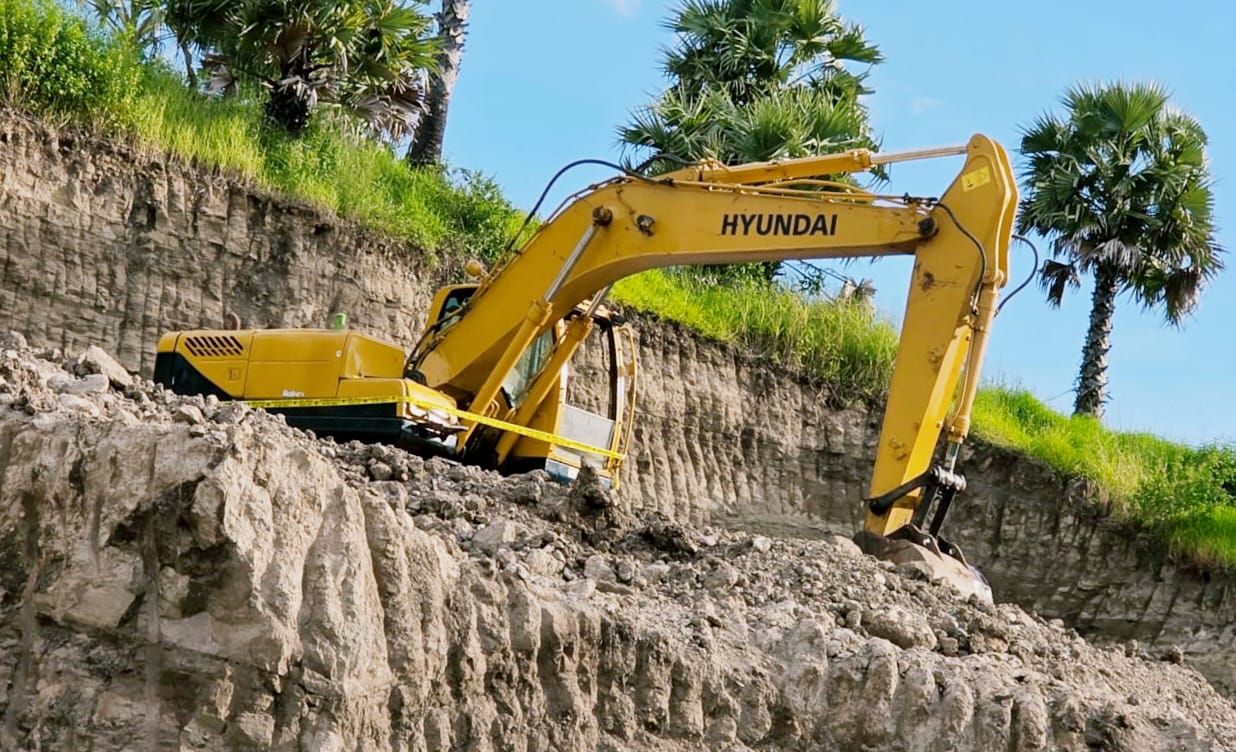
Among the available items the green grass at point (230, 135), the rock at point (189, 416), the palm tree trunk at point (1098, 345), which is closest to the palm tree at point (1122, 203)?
the palm tree trunk at point (1098, 345)

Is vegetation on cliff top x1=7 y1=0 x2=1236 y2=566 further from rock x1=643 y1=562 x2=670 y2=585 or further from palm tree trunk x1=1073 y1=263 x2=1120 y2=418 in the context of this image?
rock x1=643 y1=562 x2=670 y2=585

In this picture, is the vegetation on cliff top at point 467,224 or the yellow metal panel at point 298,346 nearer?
the yellow metal panel at point 298,346

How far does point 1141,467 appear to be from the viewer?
21.7 metres

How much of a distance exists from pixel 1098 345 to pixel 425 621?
61.6 ft

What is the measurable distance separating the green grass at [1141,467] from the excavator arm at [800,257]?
31.7 ft

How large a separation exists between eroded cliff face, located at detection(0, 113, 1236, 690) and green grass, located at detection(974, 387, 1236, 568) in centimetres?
25

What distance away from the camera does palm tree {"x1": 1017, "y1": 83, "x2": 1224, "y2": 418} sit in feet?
76.1

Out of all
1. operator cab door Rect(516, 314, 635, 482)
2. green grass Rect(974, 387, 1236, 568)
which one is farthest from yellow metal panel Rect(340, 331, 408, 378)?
green grass Rect(974, 387, 1236, 568)

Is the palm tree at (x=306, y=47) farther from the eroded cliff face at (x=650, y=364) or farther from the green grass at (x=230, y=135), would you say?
the eroded cliff face at (x=650, y=364)

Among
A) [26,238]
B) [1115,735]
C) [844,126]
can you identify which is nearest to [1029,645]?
[1115,735]

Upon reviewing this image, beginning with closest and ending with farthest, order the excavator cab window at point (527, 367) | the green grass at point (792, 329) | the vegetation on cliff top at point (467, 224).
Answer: the excavator cab window at point (527, 367) < the vegetation on cliff top at point (467, 224) < the green grass at point (792, 329)

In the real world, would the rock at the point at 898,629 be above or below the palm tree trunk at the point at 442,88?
below

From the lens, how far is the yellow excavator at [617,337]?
11125mm

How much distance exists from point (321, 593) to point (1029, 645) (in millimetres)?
4590
